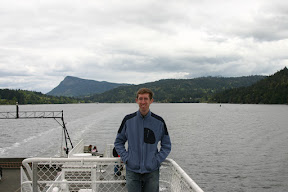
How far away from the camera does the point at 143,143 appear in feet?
12.7

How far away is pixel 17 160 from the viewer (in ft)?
58.3

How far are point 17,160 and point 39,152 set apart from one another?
57.2ft

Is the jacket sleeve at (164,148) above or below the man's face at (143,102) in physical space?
below

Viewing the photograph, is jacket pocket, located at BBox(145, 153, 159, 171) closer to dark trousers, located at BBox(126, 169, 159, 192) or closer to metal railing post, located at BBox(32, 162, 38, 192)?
dark trousers, located at BBox(126, 169, 159, 192)

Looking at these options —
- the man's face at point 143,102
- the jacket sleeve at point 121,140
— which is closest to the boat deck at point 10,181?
the jacket sleeve at point 121,140

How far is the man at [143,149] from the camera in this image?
3.87m

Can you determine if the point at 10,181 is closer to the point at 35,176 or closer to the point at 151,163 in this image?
the point at 35,176

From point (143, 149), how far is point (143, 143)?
9 centimetres

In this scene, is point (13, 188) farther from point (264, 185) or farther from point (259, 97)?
point (259, 97)

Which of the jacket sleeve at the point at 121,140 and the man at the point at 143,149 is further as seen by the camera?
the jacket sleeve at the point at 121,140

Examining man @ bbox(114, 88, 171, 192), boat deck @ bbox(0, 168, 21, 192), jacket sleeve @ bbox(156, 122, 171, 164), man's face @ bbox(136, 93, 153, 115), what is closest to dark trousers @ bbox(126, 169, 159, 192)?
man @ bbox(114, 88, 171, 192)

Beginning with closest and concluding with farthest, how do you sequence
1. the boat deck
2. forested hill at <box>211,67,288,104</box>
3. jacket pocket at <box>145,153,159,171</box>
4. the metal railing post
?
jacket pocket at <box>145,153,159,171</box> → the metal railing post → the boat deck → forested hill at <box>211,67,288,104</box>

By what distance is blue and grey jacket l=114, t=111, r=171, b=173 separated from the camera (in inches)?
152

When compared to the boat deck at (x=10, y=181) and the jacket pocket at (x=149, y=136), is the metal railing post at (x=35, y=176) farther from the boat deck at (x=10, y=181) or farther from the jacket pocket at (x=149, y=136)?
the boat deck at (x=10, y=181)
